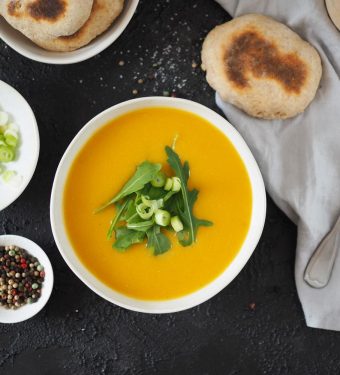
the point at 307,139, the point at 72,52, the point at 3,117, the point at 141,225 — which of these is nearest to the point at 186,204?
the point at 141,225

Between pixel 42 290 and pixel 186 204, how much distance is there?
2.61 feet

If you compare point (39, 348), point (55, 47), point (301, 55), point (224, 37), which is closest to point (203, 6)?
point (224, 37)

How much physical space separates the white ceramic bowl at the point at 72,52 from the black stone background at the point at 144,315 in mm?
179

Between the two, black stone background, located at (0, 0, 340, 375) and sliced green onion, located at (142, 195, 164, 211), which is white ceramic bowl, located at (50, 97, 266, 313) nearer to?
black stone background, located at (0, 0, 340, 375)

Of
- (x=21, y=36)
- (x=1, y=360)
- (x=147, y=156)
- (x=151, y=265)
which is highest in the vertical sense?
(x=21, y=36)

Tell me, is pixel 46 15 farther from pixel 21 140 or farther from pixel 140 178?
pixel 140 178

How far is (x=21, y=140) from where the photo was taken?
234 cm

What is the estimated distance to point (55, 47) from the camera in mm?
2191

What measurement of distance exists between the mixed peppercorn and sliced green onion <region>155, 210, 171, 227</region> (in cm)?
61

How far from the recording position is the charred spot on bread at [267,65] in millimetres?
2188

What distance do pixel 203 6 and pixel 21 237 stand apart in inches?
50.6

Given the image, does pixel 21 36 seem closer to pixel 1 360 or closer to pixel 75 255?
pixel 75 255

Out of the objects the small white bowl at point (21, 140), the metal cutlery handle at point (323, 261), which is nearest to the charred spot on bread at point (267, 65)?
the metal cutlery handle at point (323, 261)

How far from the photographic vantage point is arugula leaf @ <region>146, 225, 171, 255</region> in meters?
2.18
